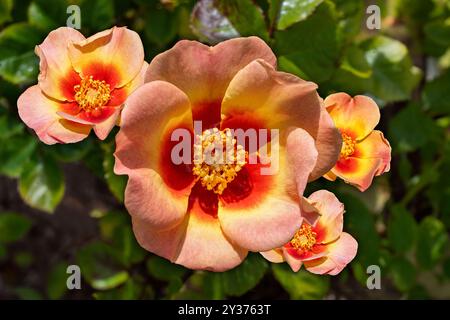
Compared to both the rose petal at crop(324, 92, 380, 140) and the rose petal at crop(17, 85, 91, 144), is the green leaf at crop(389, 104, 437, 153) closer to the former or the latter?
the rose petal at crop(324, 92, 380, 140)

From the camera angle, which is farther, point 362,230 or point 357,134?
point 362,230

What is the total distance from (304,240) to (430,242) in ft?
2.55

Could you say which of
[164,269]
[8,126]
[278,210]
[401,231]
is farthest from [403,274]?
[8,126]

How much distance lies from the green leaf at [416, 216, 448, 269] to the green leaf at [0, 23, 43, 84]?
1.04 meters

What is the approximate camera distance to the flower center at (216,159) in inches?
35.2

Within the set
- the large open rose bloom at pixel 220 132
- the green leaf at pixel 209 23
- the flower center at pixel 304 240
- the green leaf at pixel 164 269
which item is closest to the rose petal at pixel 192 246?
the large open rose bloom at pixel 220 132

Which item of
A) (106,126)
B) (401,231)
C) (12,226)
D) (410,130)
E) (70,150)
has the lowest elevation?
(12,226)

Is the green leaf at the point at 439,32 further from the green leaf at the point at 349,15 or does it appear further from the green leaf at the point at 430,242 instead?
the green leaf at the point at 430,242

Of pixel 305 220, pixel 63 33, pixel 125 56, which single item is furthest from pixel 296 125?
pixel 63 33

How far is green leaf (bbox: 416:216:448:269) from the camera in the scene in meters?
1.56

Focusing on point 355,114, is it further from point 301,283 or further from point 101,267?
point 101,267

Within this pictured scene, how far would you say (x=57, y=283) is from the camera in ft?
5.97

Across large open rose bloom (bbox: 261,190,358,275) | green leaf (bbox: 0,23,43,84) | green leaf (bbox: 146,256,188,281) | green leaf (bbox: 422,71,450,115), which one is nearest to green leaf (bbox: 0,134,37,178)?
green leaf (bbox: 0,23,43,84)

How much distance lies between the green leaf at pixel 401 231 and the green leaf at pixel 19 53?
947mm
